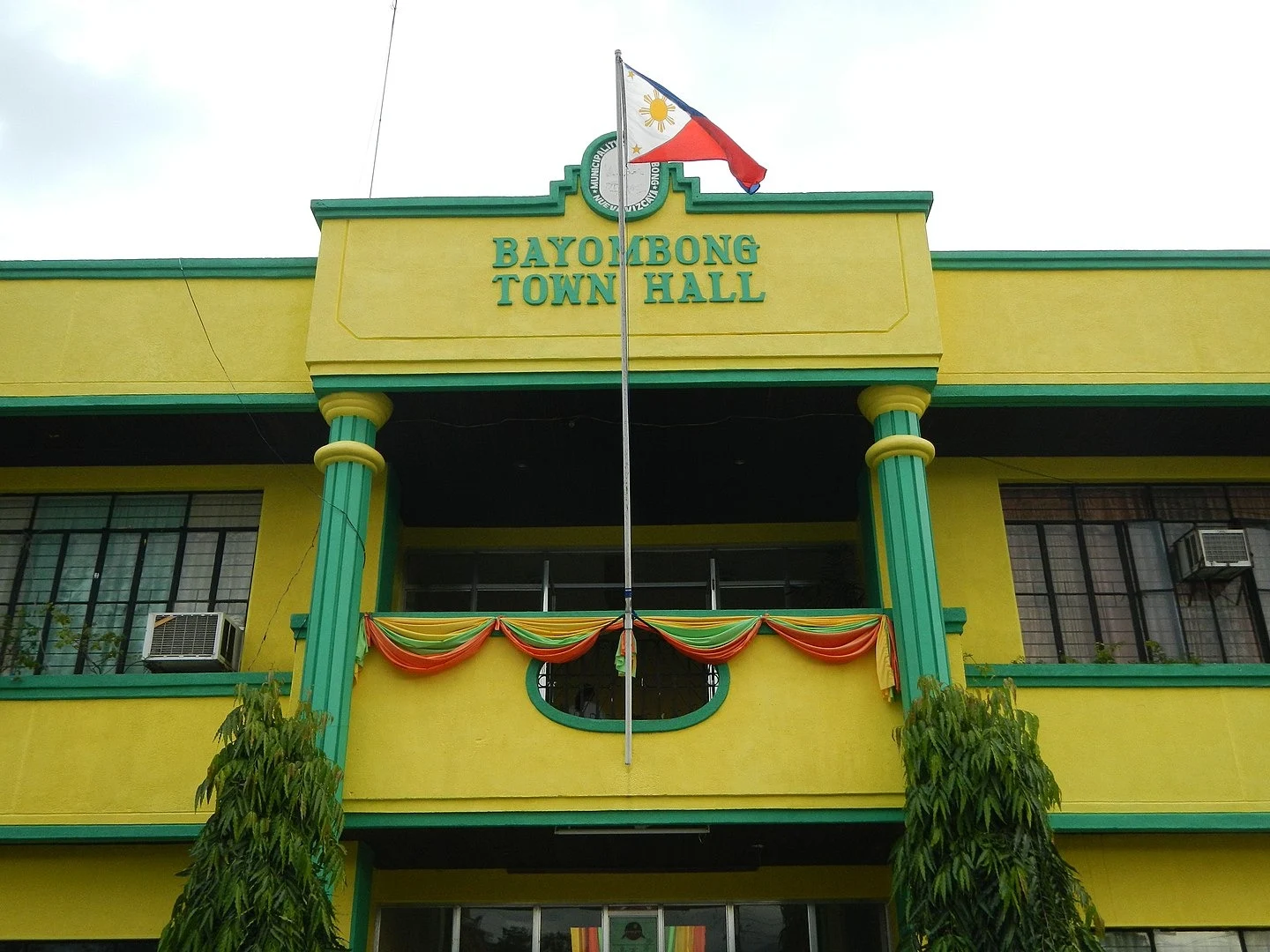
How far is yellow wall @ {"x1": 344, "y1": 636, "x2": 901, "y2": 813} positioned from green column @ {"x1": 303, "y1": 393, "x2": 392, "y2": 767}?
13.7 inches

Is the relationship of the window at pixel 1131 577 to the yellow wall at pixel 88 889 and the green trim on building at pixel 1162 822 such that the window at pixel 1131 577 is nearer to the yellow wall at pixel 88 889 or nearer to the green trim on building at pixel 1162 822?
the green trim on building at pixel 1162 822

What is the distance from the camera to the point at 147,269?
43.3 ft

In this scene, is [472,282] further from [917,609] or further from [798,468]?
[917,609]

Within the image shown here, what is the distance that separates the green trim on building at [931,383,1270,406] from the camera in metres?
12.5

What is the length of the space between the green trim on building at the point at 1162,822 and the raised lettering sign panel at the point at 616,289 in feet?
14.4

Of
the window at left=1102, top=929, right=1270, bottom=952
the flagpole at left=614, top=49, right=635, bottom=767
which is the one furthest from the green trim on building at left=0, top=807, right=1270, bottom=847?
the window at left=1102, top=929, right=1270, bottom=952

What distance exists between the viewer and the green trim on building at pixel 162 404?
1253 centimetres

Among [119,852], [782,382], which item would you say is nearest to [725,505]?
[782,382]

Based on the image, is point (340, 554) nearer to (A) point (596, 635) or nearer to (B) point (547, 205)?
(A) point (596, 635)

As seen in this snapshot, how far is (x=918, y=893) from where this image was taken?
31.2 ft

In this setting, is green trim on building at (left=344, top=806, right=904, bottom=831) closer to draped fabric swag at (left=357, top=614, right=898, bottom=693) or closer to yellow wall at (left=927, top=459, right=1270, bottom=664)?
draped fabric swag at (left=357, top=614, right=898, bottom=693)

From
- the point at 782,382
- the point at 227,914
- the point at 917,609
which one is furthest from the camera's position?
the point at 782,382

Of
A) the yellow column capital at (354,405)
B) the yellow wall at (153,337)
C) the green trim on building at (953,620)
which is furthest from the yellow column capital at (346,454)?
the green trim on building at (953,620)

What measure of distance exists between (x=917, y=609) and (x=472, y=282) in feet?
17.2
